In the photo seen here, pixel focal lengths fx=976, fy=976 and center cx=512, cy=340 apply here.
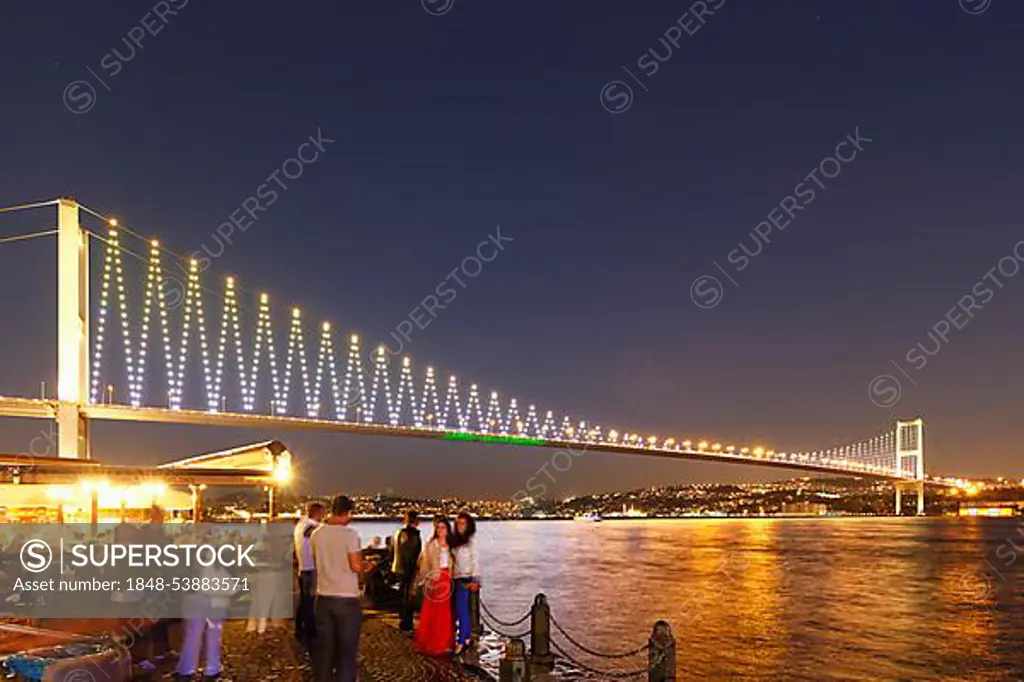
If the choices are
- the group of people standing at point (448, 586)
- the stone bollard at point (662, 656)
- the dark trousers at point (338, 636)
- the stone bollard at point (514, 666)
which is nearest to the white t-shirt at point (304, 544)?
the group of people standing at point (448, 586)

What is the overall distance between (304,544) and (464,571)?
1861 millimetres

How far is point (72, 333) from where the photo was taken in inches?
1587

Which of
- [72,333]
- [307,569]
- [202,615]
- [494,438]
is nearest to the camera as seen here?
[202,615]

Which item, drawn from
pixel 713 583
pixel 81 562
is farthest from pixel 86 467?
pixel 713 583

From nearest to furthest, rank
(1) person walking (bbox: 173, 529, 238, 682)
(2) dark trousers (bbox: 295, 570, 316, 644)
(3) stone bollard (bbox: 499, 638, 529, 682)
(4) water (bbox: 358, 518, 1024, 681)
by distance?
(3) stone bollard (bbox: 499, 638, 529, 682) < (1) person walking (bbox: 173, 529, 238, 682) < (2) dark trousers (bbox: 295, 570, 316, 644) < (4) water (bbox: 358, 518, 1024, 681)

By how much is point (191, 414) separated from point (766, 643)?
3207 cm

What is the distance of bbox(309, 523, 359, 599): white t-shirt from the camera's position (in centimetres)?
737

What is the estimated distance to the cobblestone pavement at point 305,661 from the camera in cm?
922

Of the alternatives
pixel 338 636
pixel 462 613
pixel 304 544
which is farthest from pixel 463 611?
pixel 338 636

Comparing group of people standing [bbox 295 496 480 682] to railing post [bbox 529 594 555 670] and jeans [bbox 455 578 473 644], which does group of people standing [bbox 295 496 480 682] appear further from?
railing post [bbox 529 594 555 670]

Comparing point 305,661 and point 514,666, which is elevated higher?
point 514,666

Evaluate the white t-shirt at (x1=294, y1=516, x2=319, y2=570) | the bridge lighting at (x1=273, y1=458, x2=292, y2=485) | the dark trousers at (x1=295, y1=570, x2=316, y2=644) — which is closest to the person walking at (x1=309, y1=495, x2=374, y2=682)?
the white t-shirt at (x1=294, y1=516, x2=319, y2=570)

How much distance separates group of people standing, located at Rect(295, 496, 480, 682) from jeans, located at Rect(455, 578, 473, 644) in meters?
0.01

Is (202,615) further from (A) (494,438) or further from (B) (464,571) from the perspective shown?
(A) (494,438)
